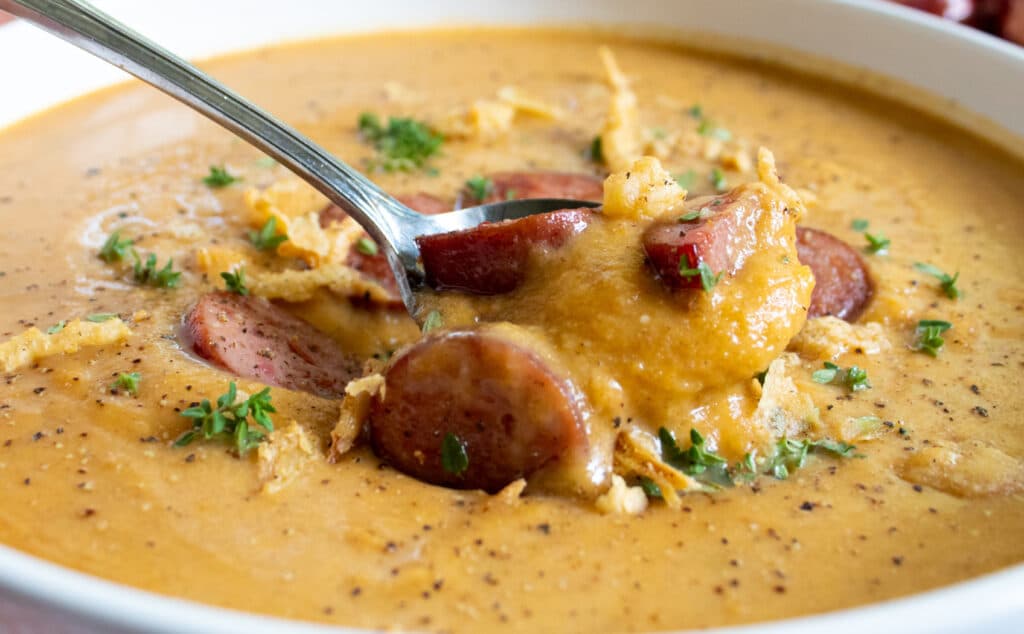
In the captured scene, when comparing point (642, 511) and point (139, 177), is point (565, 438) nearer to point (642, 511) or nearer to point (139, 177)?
point (642, 511)

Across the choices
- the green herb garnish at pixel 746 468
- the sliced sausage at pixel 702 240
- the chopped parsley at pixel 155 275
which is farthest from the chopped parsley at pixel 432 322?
the chopped parsley at pixel 155 275

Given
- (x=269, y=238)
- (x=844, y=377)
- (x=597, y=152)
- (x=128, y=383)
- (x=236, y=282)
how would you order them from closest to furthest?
(x=128, y=383) → (x=844, y=377) → (x=236, y=282) → (x=269, y=238) → (x=597, y=152)

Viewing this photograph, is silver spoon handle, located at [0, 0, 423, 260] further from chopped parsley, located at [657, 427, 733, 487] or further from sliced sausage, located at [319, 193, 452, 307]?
chopped parsley, located at [657, 427, 733, 487]

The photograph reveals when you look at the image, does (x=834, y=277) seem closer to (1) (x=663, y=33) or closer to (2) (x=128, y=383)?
(2) (x=128, y=383)

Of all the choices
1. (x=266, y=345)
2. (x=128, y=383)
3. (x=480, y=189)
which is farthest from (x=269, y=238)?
(x=128, y=383)

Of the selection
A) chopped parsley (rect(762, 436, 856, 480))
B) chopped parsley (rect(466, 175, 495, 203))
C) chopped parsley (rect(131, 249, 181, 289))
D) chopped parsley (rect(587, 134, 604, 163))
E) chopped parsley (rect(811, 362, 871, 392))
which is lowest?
chopped parsley (rect(131, 249, 181, 289))

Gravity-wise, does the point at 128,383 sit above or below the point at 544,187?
below

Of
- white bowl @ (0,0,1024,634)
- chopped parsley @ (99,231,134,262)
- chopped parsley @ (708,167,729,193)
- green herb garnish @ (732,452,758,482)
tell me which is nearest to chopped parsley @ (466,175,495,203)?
chopped parsley @ (708,167,729,193)
